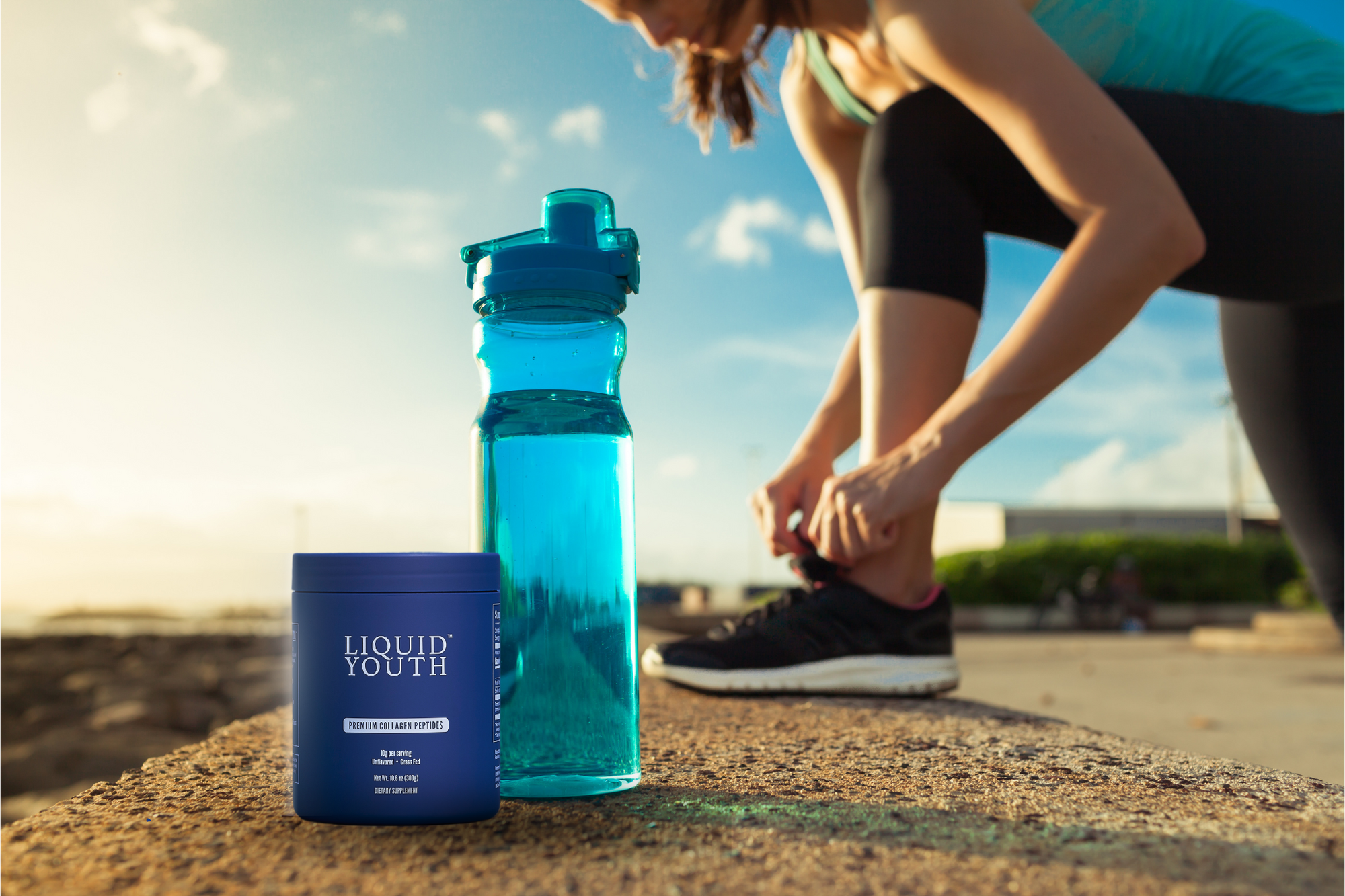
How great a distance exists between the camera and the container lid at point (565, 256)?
89 centimetres

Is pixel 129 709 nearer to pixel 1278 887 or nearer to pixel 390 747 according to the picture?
pixel 390 747

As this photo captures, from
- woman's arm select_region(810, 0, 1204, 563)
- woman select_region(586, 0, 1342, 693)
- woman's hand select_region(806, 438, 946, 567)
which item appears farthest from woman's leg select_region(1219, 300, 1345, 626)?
woman's hand select_region(806, 438, 946, 567)

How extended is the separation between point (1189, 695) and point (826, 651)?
11.5 feet

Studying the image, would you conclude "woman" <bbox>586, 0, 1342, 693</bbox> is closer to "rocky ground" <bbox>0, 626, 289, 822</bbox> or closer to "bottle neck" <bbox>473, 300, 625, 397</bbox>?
"bottle neck" <bbox>473, 300, 625, 397</bbox>

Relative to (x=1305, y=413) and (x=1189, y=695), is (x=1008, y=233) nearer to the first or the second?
(x=1305, y=413)

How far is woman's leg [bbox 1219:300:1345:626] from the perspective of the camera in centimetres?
185

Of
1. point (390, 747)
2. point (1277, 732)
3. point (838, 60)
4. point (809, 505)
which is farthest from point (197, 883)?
point (1277, 732)

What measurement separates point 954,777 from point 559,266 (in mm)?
620

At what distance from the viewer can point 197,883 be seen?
2.07 feet

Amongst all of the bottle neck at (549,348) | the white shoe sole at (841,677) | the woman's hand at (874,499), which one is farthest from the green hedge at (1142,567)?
the bottle neck at (549,348)

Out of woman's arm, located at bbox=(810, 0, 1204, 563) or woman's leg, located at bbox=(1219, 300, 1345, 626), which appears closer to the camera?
woman's arm, located at bbox=(810, 0, 1204, 563)

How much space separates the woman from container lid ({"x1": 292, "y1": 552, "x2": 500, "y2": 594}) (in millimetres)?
756

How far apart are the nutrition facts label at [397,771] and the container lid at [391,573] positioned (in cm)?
12

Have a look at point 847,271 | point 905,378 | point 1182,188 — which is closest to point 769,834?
point 905,378
